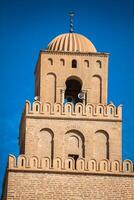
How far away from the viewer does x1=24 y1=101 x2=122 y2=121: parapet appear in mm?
42344

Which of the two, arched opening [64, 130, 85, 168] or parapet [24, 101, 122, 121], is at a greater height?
parapet [24, 101, 122, 121]

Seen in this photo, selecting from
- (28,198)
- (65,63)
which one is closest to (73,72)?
(65,63)

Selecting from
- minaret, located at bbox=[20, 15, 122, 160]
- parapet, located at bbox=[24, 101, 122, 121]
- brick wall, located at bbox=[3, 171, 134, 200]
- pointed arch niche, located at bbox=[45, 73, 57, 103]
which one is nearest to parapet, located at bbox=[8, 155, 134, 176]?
brick wall, located at bbox=[3, 171, 134, 200]

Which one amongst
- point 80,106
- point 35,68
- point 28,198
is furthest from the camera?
point 35,68

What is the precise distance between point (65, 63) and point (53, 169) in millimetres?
5348

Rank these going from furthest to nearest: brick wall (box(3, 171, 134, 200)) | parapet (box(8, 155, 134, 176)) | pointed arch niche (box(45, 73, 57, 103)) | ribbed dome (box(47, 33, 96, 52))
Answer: ribbed dome (box(47, 33, 96, 52)) → pointed arch niche (box(45, 73, 57, 103)) → parapet (box(8, 155, 134, 176)) → brick wall (box(3, 171, 134, 200))

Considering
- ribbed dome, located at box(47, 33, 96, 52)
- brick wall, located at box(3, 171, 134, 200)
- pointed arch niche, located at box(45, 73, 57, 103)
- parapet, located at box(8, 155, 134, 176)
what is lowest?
brick wall, located at box(3, 171, 134, 200)

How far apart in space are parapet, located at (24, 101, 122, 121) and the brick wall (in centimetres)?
291

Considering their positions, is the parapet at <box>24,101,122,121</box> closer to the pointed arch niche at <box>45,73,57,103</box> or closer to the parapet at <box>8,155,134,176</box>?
the pointed arch niche at <box>45,73,57,103</box>

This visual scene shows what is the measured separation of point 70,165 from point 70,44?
598cm

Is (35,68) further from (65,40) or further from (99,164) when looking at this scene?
(99,164)

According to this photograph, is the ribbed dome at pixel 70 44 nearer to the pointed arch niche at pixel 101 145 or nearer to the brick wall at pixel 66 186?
the pointed arch niche at pixel 101 145

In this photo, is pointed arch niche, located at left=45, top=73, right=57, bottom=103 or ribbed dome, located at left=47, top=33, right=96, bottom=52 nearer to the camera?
pointed arch niche, located at left=45, top=73, right=57, bottom=103

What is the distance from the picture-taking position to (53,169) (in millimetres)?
40531
